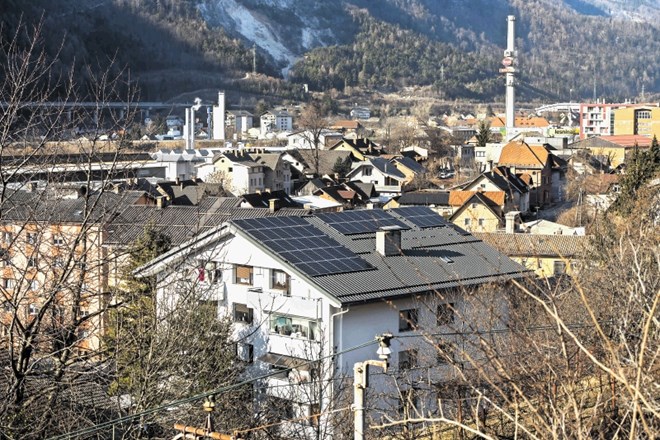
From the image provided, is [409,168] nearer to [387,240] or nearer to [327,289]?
[387,240]

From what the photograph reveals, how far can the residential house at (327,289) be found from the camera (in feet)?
28.4

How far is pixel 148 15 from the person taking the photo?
259 ft

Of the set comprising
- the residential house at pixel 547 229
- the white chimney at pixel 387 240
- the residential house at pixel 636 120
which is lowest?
the residential house at pixel 547 229

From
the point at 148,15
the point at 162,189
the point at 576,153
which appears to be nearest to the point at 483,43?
the point at 148,15

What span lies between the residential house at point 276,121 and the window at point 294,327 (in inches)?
1898

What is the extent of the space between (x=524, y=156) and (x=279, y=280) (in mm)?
20568

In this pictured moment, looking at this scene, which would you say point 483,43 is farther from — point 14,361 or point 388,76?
point 14,361

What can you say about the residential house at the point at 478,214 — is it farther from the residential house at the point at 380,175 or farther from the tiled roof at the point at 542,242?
the residential house at the point at 380,175

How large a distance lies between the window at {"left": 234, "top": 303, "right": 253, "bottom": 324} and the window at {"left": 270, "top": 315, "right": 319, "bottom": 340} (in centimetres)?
57

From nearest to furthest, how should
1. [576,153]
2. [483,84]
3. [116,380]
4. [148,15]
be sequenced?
[116,380] → [576,153] → [148,15] → [483,84]

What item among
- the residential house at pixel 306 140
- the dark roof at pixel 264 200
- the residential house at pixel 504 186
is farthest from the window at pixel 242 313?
the residential house at pixel 306 140

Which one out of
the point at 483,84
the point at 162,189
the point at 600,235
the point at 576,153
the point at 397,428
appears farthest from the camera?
the point at 483,84

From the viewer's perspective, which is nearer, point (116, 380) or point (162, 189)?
point (116, 380)

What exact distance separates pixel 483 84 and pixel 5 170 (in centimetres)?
9376
